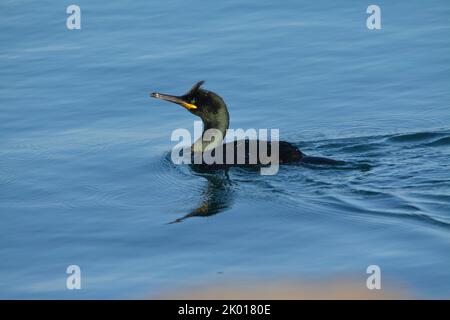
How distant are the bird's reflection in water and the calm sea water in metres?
0.03

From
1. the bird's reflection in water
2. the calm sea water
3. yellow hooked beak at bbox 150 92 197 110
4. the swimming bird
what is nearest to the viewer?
the calm sea water

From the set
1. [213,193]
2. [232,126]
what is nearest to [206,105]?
[232,126]

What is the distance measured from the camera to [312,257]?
33.7 feet

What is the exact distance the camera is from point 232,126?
14289mm

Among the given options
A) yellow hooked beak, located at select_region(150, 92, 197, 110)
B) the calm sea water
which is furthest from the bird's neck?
the calm sea water

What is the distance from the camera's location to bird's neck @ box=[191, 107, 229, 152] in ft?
44.3

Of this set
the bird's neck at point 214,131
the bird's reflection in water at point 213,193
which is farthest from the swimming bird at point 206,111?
the bird's reflection in water at point 213,193

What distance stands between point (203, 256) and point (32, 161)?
3.84 meters

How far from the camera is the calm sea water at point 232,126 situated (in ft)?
33.9

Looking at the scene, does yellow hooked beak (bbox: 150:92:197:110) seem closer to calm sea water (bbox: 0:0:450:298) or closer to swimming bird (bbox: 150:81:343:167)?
swimming bird (bbox: 150:81:343:167)

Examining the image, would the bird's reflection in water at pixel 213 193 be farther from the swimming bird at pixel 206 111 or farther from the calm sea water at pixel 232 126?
the swimming bird at pixel 206 111

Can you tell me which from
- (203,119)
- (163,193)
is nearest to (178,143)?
(203,119)

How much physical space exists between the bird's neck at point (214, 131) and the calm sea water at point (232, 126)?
518 millimetres

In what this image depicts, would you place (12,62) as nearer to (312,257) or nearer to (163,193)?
(163,193)
